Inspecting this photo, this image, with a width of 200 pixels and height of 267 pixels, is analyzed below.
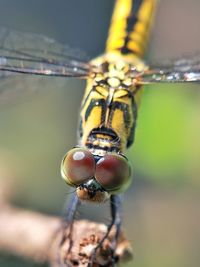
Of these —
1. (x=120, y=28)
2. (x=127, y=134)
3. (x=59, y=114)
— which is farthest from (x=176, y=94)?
(x=127, y=134)

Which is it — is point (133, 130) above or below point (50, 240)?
above

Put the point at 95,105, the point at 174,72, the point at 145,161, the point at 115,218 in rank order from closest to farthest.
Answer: the point at 115,218
the point at 95,105
the point at 174,72
the point at 145,161

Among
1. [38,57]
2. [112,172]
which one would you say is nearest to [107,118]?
[112,172]

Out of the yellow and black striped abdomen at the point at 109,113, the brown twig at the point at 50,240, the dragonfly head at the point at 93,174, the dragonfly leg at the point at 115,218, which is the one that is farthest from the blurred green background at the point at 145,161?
the dragonfly head at the point at 93,174

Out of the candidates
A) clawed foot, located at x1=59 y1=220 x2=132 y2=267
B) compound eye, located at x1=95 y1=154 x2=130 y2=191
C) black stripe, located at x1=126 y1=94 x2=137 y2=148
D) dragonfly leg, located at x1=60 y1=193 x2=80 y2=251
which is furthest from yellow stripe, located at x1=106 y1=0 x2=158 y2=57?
clawed foot, located at x1=59 y1=220 x2=132 y2=267

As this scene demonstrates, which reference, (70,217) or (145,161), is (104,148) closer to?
(70,217)

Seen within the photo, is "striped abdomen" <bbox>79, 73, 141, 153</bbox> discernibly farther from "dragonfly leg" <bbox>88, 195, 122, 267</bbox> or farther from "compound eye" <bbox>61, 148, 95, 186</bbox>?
"dragonfly leg" <bbox>88, 195, 122, 267</bbox>
